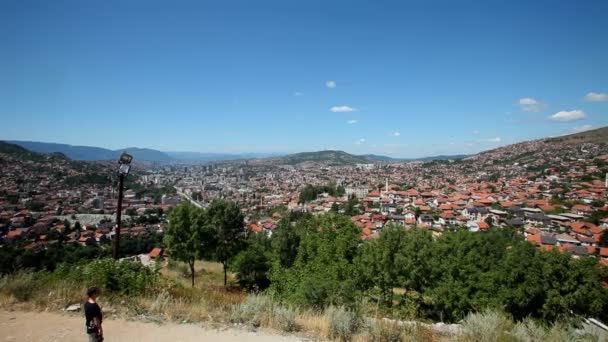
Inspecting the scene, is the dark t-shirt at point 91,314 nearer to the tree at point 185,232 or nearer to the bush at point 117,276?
the bush at point 117,276

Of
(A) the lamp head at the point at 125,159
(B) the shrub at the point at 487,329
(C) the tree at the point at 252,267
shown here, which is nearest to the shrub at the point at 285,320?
(B) the shrub at the point at 487,329

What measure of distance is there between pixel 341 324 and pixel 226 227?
12.3m

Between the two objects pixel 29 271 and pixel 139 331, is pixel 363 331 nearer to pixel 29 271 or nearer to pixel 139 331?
pixel 139 331

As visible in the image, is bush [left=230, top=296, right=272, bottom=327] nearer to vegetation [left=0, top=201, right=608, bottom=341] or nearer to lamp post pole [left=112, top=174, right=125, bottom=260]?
vegetation [left=0, top=201, right=608, bottom=341]

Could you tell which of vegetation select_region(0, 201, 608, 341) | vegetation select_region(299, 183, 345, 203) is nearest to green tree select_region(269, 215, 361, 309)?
vegetation select_region(0, 201, 608, 341)

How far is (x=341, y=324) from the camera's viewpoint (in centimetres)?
414

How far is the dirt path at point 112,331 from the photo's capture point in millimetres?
3797

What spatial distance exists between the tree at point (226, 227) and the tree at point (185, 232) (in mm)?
1504

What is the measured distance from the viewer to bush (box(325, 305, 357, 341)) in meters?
4.10

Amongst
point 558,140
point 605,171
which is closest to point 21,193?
point 605,171

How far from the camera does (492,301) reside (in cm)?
1191

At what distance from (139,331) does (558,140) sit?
143 m

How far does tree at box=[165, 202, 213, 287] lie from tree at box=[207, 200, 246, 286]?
1.50 m

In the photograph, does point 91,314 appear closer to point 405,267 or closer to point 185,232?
point 185,232
